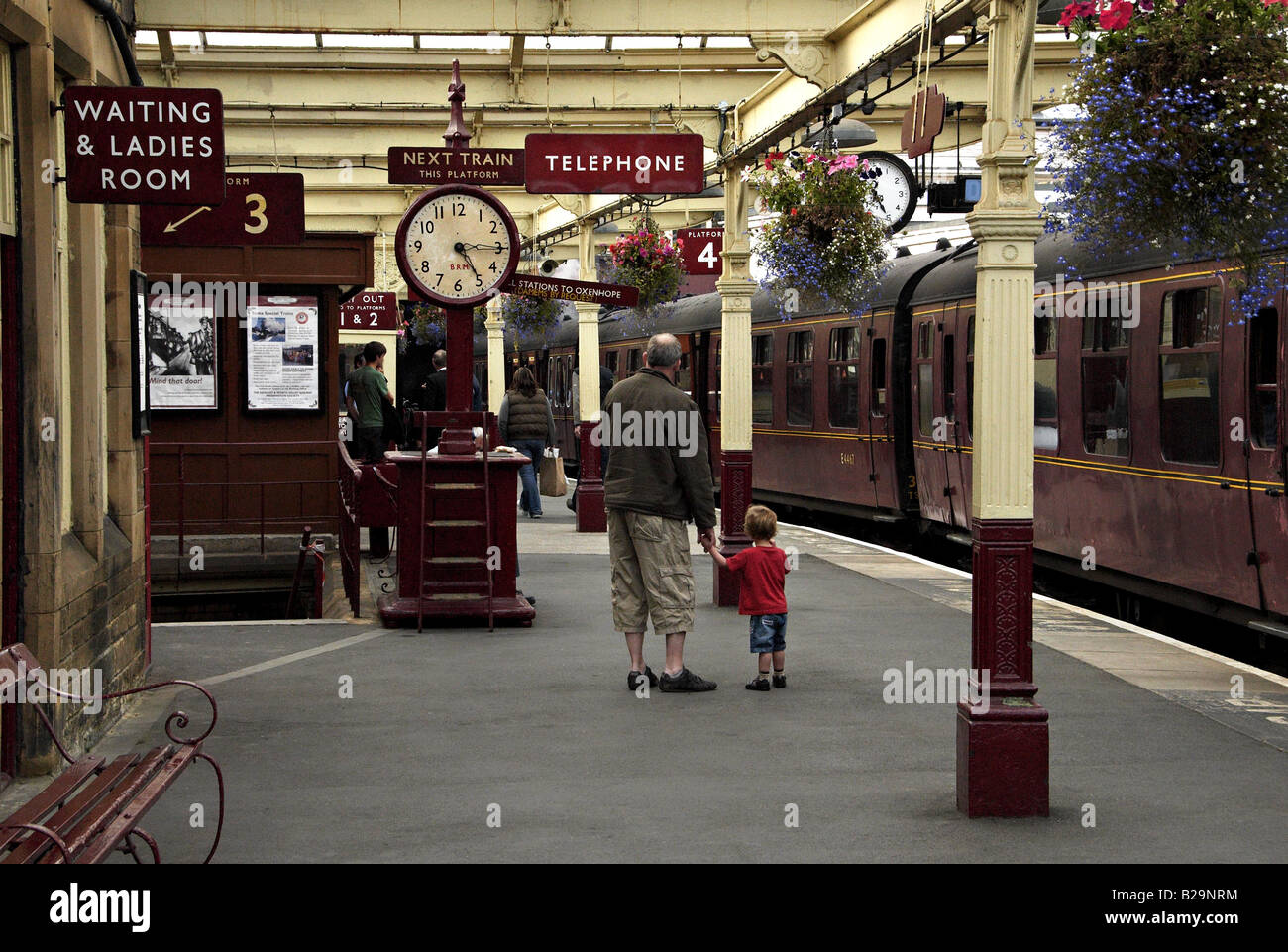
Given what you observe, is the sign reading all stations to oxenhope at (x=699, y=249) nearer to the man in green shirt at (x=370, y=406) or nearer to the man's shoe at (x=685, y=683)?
the man in green shirt at (x=370, y=406)

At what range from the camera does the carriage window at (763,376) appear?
22406mm

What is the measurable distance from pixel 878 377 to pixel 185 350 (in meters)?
7.88

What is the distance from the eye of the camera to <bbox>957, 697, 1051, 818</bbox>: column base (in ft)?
21.5

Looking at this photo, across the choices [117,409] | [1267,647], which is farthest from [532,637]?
[1267,647]

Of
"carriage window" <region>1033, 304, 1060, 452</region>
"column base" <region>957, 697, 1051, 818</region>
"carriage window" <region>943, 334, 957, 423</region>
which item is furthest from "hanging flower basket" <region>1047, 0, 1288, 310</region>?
"carriage window" <region>943, 334, 957, 423</region>

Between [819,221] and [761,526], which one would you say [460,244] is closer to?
[819,221]

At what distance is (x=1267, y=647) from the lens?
489 inches

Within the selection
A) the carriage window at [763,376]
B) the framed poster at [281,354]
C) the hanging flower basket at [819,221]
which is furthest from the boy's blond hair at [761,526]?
the carriage window at [763,376]

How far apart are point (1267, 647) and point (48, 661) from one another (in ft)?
29.6

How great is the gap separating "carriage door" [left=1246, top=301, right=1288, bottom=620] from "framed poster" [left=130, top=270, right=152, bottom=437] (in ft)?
22.0

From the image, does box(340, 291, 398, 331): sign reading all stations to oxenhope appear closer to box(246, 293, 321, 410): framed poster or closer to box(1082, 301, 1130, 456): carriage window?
box(246, 293, 321, 410): framed poster

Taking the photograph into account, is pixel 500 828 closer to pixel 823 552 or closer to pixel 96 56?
pixel 96 56

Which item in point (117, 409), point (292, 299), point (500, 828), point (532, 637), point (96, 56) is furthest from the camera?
point (292, 299)

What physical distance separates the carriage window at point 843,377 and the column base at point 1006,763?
43.0 feet
